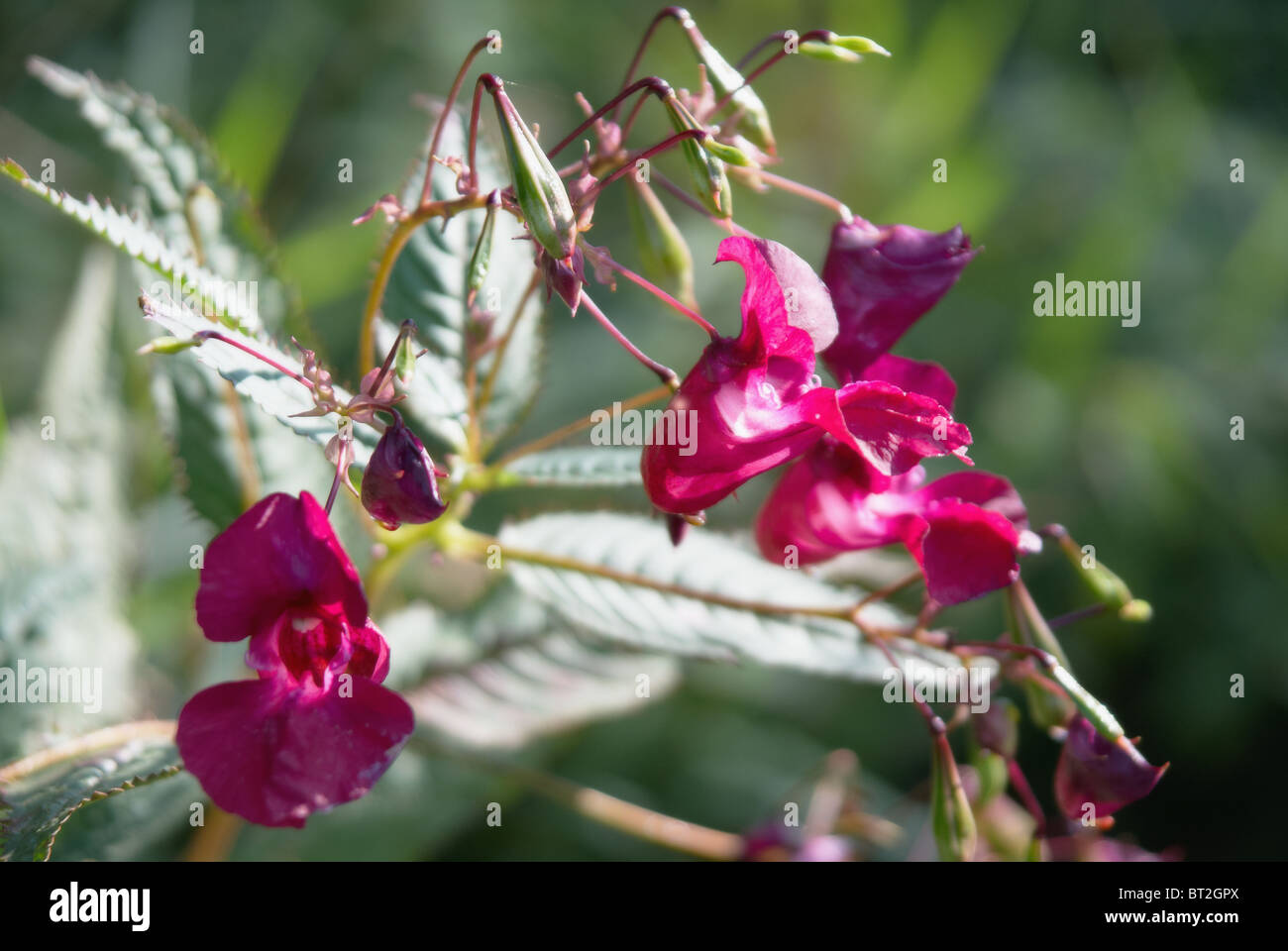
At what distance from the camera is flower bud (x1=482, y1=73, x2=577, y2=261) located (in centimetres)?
53

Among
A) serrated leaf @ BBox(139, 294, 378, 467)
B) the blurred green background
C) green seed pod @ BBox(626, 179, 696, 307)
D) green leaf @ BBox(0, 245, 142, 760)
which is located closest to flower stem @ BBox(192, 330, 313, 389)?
serrated leaf @ BBox(139, 294, 378, 467)

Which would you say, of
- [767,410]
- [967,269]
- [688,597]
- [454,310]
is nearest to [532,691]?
[688,597]

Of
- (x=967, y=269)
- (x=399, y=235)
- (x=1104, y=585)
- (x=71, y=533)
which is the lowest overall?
(x=1104, y=585)

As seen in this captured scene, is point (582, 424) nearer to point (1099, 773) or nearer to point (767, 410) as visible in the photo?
point (767, 410)

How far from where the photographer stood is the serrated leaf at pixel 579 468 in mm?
701

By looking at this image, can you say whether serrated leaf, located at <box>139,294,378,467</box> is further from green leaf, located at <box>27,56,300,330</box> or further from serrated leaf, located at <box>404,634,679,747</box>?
serrated leaf, located at <box>404,634,679,747</box>

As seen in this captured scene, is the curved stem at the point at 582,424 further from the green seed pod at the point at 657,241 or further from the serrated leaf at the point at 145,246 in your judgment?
the serrated leaf at the point at 145,246

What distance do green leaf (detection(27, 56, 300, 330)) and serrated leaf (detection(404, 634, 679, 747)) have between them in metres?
0.37

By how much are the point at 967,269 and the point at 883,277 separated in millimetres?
1125

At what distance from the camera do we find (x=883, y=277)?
0.66 metres

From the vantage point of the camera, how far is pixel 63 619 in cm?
90

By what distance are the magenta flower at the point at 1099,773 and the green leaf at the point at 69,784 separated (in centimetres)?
52

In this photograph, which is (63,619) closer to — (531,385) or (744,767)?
(531,385)

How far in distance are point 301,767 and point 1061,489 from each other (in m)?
1.29
